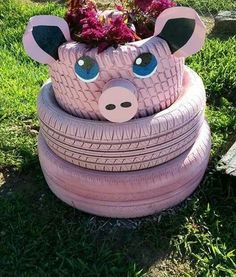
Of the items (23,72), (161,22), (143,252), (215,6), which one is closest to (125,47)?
(161,22)

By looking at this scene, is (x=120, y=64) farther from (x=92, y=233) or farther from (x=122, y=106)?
(x=92, y=233)

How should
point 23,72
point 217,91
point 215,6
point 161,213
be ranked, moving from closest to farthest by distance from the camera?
point 161,213, point 217,91, point 23,72, point 215,6

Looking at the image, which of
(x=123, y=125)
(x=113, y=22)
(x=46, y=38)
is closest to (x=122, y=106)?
(x=123, y=125)

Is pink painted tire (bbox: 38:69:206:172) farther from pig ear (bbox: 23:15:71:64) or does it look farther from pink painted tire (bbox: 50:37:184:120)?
pig ear (bbox: 23:15:71:64)

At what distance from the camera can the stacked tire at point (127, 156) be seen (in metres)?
2.78

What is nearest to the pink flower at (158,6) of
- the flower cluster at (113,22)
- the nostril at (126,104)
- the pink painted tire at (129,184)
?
the flower cluster at (113,22)

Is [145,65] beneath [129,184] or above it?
above

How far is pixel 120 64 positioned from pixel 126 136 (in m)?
0.40

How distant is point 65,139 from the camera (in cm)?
288

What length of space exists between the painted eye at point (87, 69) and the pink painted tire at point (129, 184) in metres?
0.60

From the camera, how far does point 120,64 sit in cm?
260

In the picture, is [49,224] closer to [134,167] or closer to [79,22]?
[134,167]

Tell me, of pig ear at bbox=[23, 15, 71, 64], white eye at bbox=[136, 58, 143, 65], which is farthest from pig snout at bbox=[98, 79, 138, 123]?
pig ear at bbox=[23, 15, 71, 64]

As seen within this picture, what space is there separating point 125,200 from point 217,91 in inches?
66.5
